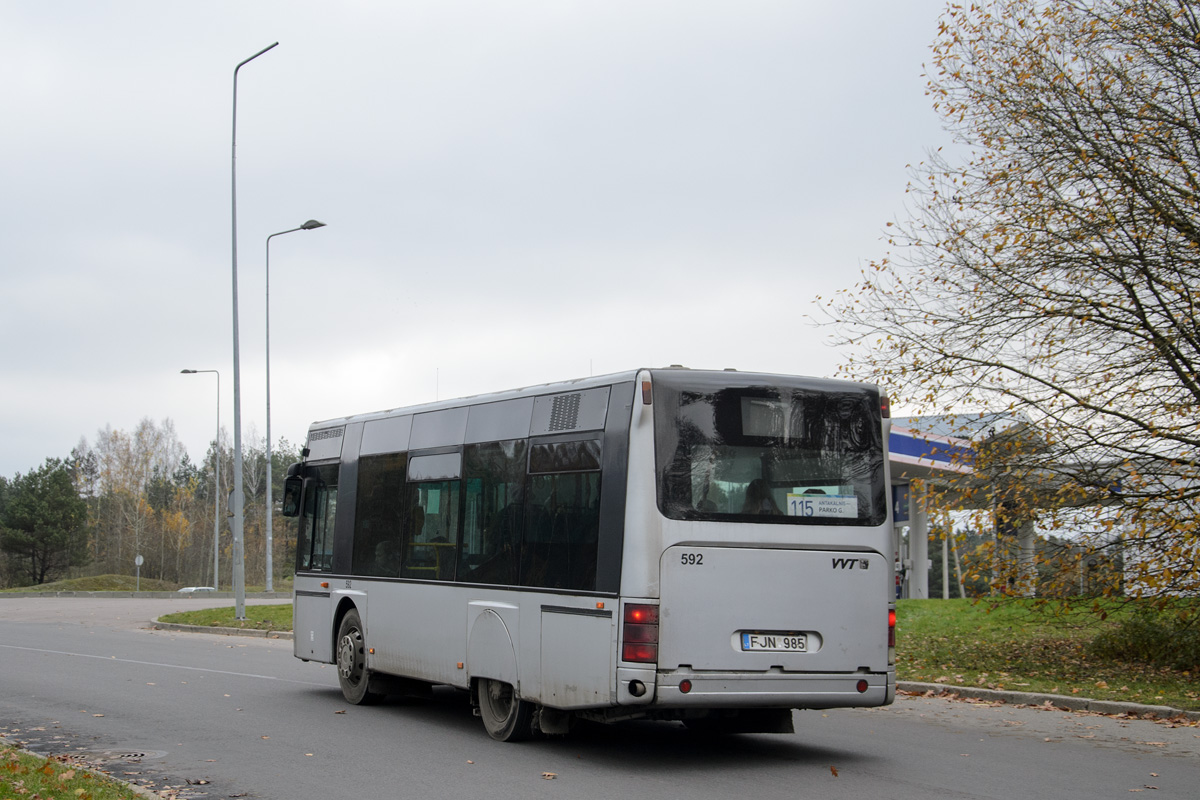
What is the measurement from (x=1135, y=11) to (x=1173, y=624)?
8496mm

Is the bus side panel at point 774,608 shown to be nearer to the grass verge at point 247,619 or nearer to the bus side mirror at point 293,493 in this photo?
the bus side mirror at point 293,493

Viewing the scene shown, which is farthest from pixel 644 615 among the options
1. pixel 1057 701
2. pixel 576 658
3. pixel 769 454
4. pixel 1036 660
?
pixel 1036 660

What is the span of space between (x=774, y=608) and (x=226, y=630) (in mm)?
22849

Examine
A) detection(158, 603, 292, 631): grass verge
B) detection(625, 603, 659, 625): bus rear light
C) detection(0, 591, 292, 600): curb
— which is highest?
detection(625, 603, 659, 625): bus rear light

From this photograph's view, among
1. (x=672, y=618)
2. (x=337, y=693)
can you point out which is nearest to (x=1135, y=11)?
(x=672, y=618)

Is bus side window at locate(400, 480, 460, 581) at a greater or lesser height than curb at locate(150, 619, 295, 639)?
greater

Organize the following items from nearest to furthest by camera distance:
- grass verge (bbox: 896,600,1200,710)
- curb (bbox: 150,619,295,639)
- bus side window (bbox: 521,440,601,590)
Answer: bus side window (bbox: 521,440,601,590), grass verge (bbox: 896,600,1200,710), curb (bbox: 150,619,295,639)

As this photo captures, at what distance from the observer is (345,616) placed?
538 inches

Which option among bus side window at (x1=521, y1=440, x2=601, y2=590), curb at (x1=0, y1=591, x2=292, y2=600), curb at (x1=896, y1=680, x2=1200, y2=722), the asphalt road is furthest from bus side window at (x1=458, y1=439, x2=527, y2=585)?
curb at (x1=0, y1=591, x2=292, y2=600)

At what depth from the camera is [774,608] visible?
8.98 meters

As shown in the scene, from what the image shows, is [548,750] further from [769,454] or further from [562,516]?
[769,454]

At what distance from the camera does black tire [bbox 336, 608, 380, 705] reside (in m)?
13.2

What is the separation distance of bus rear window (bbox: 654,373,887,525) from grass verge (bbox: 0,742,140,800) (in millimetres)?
4241

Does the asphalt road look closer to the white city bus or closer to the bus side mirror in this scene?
the white city bus
